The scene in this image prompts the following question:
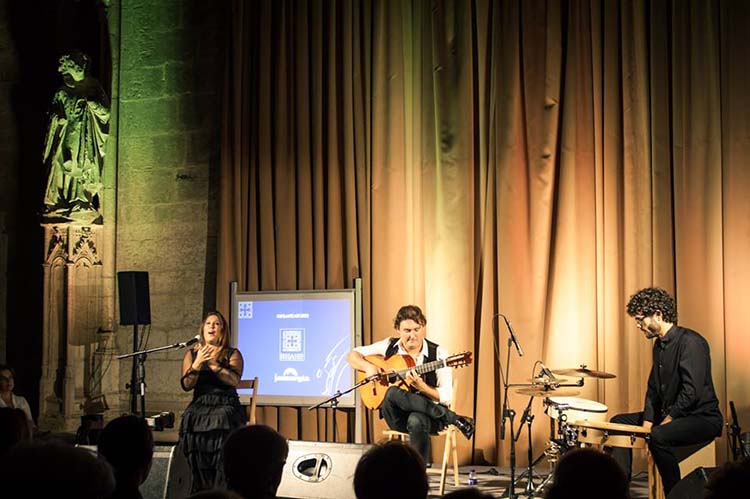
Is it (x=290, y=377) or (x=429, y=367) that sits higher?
(x=429, y=367)

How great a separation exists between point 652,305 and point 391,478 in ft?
11.3

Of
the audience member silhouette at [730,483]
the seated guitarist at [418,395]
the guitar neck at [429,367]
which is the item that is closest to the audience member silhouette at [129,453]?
the audience member silhouette at [730,483]

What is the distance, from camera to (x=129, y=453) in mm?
2498

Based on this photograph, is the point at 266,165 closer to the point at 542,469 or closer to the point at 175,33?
the point at 175,33

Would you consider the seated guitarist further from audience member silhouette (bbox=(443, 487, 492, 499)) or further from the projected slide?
audience member silhouette (bbox=(443, 487, 492, 499))

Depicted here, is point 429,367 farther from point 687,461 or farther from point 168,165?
point 168,165

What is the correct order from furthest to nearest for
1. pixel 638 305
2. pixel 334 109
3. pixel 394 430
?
pixel 334 109 → pixel 394 430 → pixel 638 305

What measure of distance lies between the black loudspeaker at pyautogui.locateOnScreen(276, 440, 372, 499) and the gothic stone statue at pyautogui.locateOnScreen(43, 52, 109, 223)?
3456mm

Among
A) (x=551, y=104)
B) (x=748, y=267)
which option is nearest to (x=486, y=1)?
(x=551, y=104)

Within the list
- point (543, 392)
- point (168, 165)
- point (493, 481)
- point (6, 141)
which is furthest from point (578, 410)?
point (6, 141)

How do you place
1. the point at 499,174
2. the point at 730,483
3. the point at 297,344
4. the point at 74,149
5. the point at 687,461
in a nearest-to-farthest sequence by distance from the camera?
1. the point at 730,483
2. the point at 687,461
3. the point at 499,174
4. the point at 297,344
5. the point at 74,149

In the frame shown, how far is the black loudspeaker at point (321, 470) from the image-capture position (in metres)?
5.16

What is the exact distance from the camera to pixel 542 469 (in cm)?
641

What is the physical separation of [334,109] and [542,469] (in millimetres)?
3221
